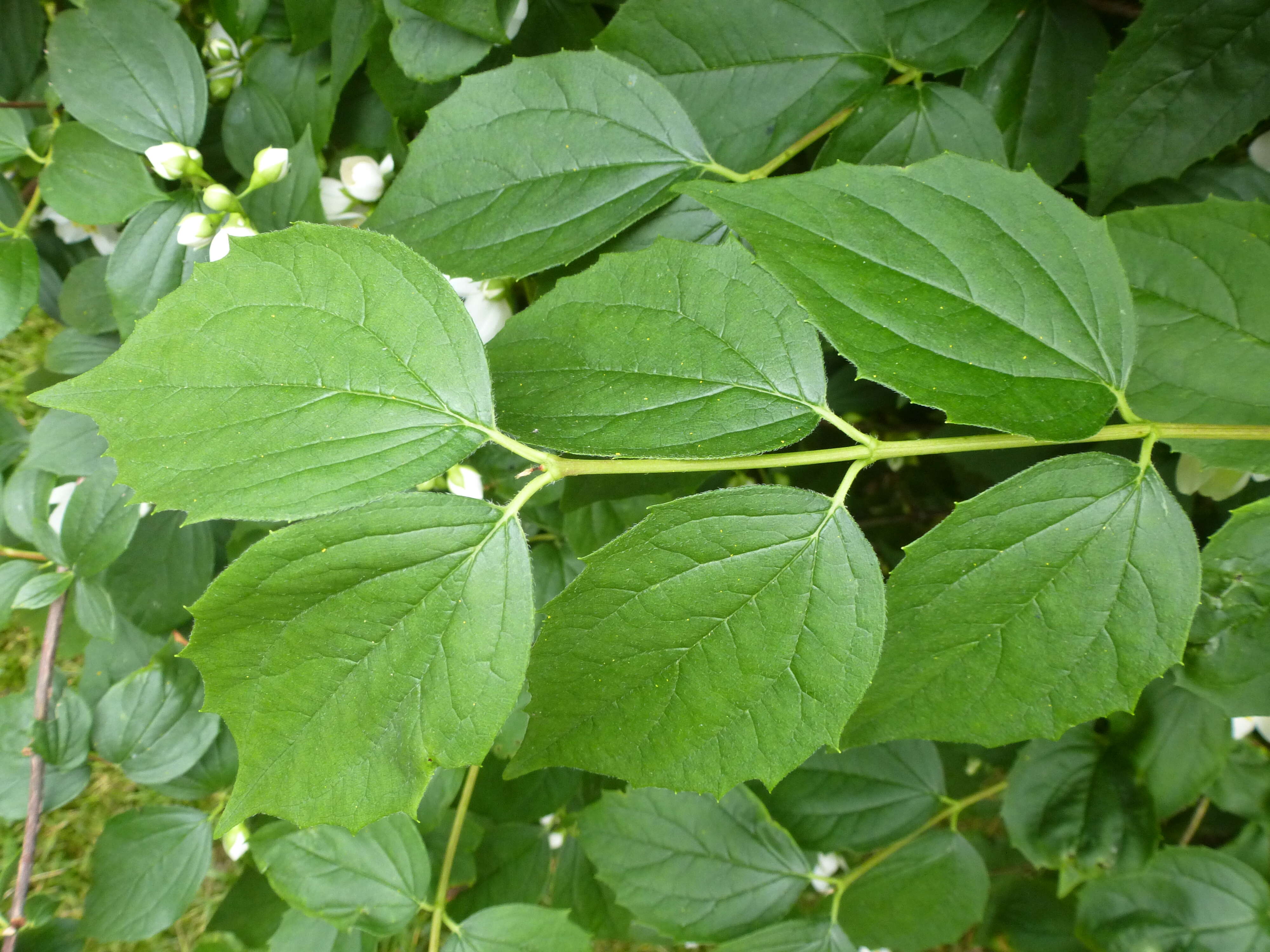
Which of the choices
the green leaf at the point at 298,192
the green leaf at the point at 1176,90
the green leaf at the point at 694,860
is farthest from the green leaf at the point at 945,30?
the green leaf at the point at 694,860

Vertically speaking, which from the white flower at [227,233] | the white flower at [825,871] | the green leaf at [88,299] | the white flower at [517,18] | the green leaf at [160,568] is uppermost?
the white flower at [517,18]

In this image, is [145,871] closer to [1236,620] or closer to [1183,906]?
[1236,620]

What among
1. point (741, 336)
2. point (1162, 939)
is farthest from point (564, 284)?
point (1162, 939)

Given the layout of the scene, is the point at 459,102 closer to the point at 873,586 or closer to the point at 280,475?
the point at 280,475

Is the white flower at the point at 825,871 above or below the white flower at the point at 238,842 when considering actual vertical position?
below

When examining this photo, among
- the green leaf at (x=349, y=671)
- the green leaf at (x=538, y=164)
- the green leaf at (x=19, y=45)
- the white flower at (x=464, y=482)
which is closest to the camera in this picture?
the green leaf at (x=349, y=671)

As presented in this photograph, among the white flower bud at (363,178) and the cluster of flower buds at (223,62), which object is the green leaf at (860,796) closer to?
the white flower bud at (363,178)
